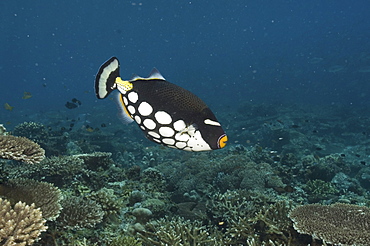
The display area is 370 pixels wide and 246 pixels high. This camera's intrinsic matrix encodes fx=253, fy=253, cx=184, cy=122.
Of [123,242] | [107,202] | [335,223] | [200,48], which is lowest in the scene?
[335,223]

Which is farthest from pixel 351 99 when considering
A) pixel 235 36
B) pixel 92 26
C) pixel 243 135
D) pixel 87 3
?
pixel 92 26

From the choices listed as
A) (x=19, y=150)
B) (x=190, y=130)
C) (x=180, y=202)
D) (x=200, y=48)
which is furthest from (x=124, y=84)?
(x=200, y=48)

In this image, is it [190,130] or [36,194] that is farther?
[36,194]

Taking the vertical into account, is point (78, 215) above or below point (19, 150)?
below

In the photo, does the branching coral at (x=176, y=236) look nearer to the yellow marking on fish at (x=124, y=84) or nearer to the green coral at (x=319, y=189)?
the yellow marking on fish at (x=124, y=84)

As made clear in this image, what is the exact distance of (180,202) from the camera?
24.0ft

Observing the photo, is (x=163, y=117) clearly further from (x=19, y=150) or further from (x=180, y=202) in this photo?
(x=180, y=202)

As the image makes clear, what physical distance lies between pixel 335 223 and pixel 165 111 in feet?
12.6

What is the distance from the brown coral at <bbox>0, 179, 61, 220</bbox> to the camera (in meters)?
3.68

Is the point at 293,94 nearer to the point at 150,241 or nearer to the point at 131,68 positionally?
the point at 150,241

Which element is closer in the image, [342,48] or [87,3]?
[342,48]

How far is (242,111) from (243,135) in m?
9.11

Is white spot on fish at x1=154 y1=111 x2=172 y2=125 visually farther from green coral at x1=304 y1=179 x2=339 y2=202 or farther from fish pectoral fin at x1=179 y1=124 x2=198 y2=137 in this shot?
green coral at x1=304 y1=179 x2=339 y2=202

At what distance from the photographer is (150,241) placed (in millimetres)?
4742
